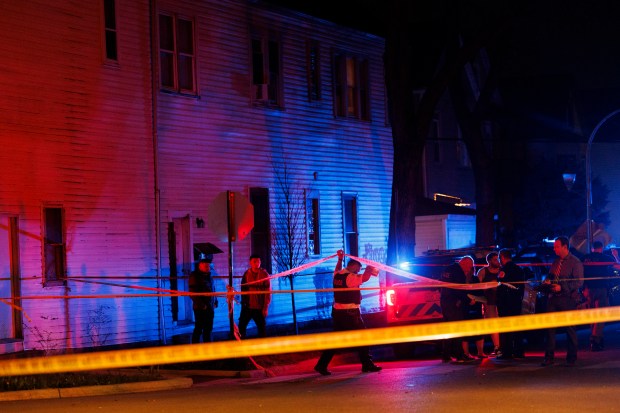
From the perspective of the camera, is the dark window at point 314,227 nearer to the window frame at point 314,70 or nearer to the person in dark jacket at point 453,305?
the window frame at point 314,70

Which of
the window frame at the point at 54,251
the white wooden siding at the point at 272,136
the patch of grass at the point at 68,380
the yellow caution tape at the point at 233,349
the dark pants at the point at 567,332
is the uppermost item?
the white wooden siding at the point at 272,136

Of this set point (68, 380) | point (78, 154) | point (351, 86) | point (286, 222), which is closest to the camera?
point (68, 380)

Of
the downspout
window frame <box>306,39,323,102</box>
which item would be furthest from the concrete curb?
window frame <box>306,39,323,102</box>

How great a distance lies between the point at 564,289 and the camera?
15227mm

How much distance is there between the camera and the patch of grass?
13820mm

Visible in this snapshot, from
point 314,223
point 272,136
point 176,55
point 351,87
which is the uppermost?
point 351,87

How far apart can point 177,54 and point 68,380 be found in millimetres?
9900

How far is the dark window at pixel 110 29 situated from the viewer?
20375 millimetres

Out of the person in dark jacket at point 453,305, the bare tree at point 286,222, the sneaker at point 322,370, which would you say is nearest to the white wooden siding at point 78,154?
the bare tree at point 286,222

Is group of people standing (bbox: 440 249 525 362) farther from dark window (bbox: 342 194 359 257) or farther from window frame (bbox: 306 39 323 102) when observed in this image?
dark window (bbox: 342 194 359 257)

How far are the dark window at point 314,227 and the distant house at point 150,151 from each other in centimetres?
6

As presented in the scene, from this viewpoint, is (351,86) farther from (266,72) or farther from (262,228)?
(262,228)

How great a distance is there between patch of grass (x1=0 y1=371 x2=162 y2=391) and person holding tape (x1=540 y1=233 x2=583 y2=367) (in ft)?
19.4

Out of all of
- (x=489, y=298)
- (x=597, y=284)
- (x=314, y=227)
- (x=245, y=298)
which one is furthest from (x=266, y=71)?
(x=489, y=298)
